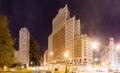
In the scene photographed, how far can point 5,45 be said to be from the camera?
4172 centimetres

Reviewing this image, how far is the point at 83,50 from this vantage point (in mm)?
194875

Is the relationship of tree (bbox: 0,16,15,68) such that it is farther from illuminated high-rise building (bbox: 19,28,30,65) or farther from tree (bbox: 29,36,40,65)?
illuminated high-rise building (bbox: 19,28,30,65)

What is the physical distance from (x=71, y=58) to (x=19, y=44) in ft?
326

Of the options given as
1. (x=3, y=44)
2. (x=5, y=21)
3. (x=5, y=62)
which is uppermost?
(x=5, y=21)

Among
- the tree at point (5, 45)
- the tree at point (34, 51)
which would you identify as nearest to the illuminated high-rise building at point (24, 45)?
the tree at point (34, 51)

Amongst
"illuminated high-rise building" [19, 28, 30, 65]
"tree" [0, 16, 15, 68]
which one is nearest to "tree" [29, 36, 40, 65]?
"illuminated high-rise building" [19, 28, 30, 65]

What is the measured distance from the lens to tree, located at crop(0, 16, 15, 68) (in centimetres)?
4047

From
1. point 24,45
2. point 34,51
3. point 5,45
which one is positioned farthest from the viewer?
point 24,45

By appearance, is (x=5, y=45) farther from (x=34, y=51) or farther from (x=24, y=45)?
(x=24, y=45)

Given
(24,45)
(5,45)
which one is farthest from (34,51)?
(5,45)

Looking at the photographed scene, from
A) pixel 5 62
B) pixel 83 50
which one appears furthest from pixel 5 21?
pixel 83 50

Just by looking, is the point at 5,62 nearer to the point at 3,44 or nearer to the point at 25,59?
the point at 3,44

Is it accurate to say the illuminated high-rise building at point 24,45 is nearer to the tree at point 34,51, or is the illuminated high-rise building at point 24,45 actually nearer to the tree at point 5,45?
the tree at point 34,51

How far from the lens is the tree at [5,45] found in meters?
40.5
